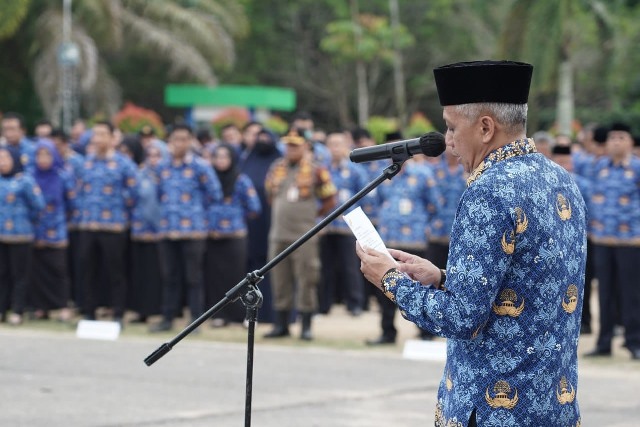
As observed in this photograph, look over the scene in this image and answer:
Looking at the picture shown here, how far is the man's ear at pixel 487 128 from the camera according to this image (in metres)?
4.12

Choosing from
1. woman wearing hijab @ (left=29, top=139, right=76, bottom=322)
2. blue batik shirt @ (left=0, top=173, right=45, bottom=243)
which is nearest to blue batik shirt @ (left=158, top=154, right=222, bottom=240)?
blue batik shirt @ (left=0, top=173, right=45, bottom=243)

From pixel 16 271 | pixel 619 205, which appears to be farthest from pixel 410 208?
pixel 16 271

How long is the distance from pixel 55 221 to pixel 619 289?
6.48 metres

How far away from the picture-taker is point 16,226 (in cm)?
1405

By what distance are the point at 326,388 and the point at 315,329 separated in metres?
4.25

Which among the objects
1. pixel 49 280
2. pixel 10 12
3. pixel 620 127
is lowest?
pixel 49 280

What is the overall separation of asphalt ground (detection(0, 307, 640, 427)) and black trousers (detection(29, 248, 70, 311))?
44.5 inches

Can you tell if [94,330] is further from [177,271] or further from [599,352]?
[599,352]

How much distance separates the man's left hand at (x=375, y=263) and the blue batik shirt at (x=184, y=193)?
9.32m

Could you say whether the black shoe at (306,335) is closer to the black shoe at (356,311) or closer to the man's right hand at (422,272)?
the black shoe at (356,311)

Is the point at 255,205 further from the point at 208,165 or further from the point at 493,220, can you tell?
the point at 493,220

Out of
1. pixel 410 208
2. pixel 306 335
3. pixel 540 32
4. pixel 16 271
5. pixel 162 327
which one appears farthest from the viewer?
pixel 540 32

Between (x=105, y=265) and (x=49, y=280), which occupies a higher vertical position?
(x=105, y=265)

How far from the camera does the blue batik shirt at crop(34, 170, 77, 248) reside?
1455cm
